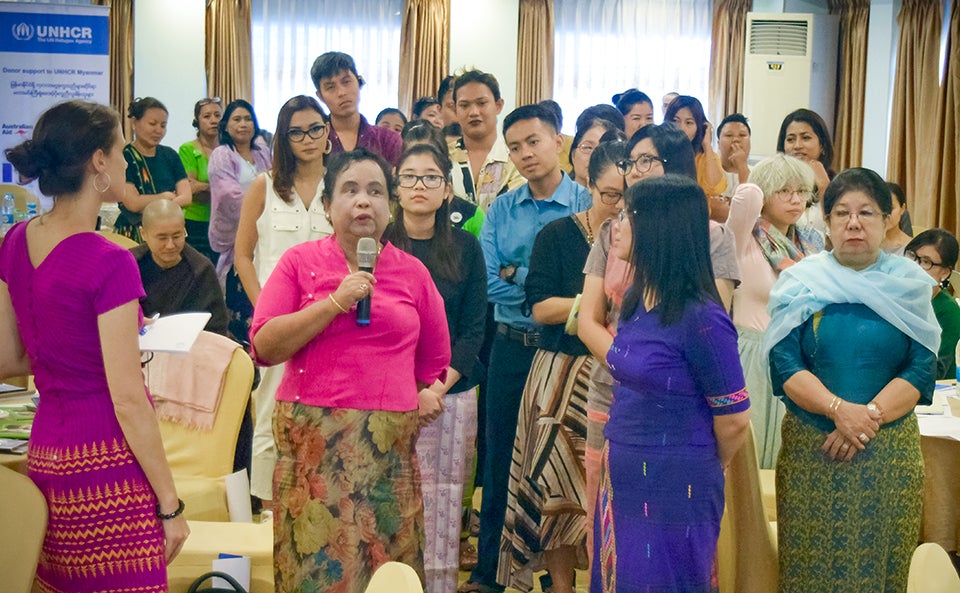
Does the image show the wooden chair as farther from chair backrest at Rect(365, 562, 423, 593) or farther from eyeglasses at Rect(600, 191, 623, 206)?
chair backrest at Rect(365, 562, 423, 593)

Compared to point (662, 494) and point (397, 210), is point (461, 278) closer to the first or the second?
point (397, 210)

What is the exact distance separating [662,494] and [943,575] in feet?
2.42

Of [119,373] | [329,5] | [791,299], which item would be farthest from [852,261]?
[329,5]

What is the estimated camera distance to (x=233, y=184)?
5.68 meters

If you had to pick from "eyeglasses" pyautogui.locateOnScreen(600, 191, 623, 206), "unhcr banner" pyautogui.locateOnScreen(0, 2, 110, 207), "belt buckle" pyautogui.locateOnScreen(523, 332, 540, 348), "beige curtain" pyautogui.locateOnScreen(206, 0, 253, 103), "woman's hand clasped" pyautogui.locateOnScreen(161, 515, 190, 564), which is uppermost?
"beige curtain" pyautogui.locateOnScreen(206, 0, 253, 103)

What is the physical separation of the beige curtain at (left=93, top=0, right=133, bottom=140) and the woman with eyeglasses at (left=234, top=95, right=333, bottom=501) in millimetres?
7012

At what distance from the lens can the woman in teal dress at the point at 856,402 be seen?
2.81 meters

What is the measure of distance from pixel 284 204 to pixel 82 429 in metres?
1.58

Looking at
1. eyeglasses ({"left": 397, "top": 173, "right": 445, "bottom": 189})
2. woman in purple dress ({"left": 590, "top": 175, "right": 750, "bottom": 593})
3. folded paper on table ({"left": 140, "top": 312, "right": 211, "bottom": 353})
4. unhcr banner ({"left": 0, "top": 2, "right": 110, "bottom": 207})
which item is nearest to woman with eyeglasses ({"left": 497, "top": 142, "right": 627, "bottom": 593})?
eyeglasses ({"left": 397, "top": 173, "right": 445, "bottom": 189})

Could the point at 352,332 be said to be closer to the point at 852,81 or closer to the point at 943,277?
the point at 943,277

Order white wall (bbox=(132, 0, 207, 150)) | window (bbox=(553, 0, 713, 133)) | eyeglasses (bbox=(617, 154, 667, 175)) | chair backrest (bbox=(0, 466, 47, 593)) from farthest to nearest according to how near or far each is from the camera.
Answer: window (bbox=(553, 0, 713, 133)), white wall (bbox=(132, 0, 207, 150)), eyeglasses (bbox=(617, 154, 667, 175)), chair backrest (bbox=(0, 466, 47, 593))

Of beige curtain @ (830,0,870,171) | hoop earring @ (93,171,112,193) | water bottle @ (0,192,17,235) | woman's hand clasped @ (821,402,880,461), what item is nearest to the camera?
hoop earring @ (93,171,112,193)

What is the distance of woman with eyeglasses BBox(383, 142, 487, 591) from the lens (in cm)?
321

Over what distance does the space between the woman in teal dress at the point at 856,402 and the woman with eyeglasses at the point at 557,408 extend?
611mm
